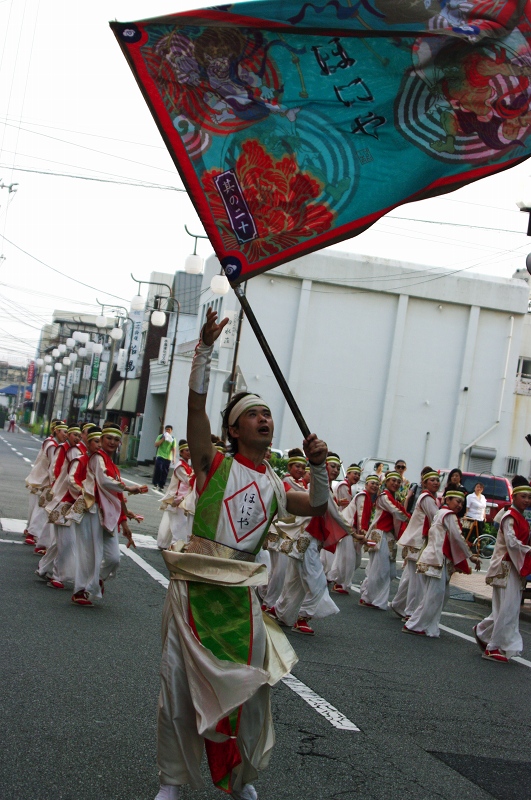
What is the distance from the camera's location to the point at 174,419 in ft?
139

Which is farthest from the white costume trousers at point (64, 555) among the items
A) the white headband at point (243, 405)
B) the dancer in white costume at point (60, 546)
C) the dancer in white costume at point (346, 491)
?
the white headband at point (243, 405)

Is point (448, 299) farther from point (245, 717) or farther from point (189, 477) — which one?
point (245, 717)

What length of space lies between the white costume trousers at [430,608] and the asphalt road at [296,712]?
0.35 metres

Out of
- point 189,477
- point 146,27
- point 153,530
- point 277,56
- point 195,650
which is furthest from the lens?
point 153,530

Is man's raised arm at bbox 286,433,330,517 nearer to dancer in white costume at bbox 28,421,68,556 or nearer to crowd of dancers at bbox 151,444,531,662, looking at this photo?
crowd of dancers at bbox 151,444,531,662

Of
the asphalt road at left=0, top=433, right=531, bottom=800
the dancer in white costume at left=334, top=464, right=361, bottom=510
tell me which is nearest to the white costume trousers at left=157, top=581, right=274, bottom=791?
the asphalt road at left=0, top=433, right=531, bottom=800

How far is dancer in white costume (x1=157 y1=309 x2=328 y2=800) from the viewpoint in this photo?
4.59m

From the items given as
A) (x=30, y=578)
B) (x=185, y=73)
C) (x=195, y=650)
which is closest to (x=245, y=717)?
(x=195, y=650)

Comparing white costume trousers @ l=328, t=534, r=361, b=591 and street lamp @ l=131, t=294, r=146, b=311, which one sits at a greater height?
street lamp @ l=131, t=294, r=146, b=311

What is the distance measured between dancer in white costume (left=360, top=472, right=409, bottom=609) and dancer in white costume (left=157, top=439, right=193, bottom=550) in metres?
3.42

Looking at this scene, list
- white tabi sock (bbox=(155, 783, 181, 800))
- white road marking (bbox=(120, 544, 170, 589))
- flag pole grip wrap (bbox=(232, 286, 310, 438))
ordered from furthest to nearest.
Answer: white road marking (bbox=(120, 544, 170, 589)), flag pole grip wrap (bbox=(232, 286, 310, 438)), white tabi sock (bbox=(155, 783, 181, 800))

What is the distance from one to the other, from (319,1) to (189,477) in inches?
435

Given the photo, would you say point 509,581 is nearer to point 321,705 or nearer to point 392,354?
point 321,705

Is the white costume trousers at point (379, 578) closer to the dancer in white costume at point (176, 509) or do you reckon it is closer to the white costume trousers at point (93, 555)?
the dancer in white costume at point (176, 509)
